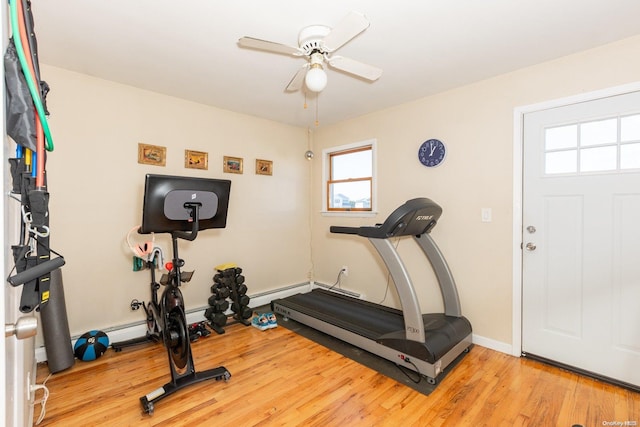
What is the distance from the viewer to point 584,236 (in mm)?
2334

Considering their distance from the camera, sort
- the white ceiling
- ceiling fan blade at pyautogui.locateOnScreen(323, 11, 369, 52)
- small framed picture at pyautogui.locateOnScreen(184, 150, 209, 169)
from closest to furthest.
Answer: ceiling fan blade at pyautogui.locateOnScreen(323, 11, 369, 52) → the white ceiling → small framed picture at pyautogui.locateOnScreen(184, 150, 209, 169)

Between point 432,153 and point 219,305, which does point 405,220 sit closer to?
point 432,153

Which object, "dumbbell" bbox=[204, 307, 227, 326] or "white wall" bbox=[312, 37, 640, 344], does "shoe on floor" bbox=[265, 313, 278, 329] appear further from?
"white wall" bbox=[312, 37, 640, 344]

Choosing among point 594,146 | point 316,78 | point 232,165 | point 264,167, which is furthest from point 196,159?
point 594,146

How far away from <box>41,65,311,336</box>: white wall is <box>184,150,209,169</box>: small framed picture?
2.1 inches

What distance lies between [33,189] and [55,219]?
2.33 m

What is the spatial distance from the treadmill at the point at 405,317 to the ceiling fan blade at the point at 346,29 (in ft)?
4.11

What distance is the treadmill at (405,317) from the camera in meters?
2.31

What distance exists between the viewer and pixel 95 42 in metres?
2.21

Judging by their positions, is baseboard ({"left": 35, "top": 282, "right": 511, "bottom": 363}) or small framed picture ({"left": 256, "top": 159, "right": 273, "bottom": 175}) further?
small framed picture ({"left": 256, "top": 159, "right": 273, "bottom": 175})

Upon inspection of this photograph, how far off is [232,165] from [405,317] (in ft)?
8.64

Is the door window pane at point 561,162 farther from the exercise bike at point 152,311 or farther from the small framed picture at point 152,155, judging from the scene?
the small framed picture at point 152,155

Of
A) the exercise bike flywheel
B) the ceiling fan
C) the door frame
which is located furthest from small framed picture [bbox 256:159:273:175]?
the door frame

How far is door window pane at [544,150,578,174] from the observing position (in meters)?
2.38
